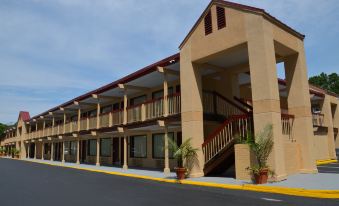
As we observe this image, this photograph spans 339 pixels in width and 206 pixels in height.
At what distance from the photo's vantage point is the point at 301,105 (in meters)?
14.4

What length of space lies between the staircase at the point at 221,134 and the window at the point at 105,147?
571 inches

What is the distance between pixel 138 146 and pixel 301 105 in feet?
43.8

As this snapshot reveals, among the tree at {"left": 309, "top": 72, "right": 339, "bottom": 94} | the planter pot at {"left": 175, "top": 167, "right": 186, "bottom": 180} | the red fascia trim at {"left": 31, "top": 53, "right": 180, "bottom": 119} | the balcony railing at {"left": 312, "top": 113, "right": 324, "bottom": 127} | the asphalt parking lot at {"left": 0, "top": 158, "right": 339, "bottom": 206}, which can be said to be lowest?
the asphalt parking lot at {"left": 0, "top": 158, "right": 339, "bottom": 206}

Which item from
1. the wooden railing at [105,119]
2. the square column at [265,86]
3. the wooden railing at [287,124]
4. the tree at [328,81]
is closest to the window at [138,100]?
the wooden railing at [105,119]

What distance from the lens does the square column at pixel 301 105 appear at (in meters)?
14.1

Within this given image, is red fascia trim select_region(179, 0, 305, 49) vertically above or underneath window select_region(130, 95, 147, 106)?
above

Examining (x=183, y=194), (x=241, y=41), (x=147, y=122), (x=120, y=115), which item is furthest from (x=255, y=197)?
(x=120, y=115)

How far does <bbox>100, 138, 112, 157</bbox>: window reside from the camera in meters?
28.5

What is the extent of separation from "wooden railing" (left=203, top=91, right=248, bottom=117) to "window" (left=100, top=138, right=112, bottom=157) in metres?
14.4

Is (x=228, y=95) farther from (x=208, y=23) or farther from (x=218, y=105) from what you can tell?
(x=208, y=23)

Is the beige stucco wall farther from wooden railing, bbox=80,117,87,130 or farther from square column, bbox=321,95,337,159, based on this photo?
wooden railing, bbox=80,117,87,130

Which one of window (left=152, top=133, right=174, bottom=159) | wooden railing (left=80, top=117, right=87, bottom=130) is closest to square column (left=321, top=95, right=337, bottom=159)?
window (left=152, top=133, right=174, bottom=159)

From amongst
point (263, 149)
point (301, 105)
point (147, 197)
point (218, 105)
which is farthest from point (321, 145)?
point (147, 197)

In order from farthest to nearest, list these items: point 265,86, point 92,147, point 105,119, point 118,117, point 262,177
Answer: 1. point 92,147
2. point 105,119
3. point 118,117
4. point 265,86
5. point 262,177
